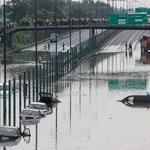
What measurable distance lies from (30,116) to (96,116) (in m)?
6.98

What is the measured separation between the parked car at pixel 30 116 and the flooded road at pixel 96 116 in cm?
75

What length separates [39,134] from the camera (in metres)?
66.5

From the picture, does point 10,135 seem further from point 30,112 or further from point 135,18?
point 135,18

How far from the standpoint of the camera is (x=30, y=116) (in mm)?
72438

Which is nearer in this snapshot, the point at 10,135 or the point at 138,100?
the point at 10,135

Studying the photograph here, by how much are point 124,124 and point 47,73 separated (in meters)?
26.6

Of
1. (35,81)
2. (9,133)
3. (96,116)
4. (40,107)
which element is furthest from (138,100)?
(9,133)

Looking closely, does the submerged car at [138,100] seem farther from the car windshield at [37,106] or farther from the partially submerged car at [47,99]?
the car windshield at [37,106]

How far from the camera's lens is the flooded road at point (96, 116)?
6319 cm

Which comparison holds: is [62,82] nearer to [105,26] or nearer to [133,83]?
[133,83]

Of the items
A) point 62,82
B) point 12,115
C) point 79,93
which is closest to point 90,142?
point 12,115

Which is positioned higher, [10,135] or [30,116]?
[30,116]

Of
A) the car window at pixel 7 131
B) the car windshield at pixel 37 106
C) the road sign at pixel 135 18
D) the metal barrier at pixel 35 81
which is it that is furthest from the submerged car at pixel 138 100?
the road sign at pixel 135 18

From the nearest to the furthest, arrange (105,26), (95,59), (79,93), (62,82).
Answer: (79,93)
(62,82)
(95,59)
(105,26)
